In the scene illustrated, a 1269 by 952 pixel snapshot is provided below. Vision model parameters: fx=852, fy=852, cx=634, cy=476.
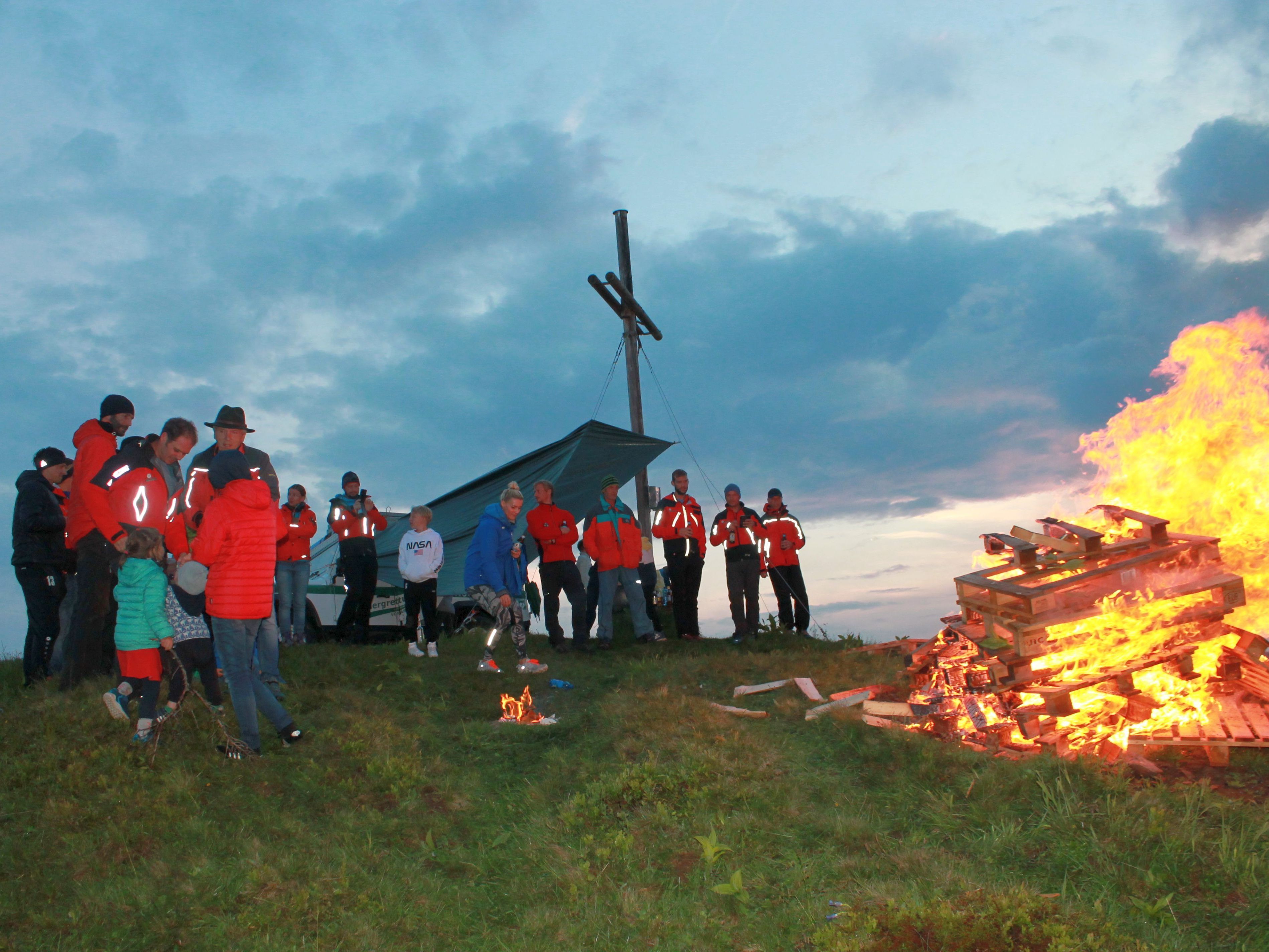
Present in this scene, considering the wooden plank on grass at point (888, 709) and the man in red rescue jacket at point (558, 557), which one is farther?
the man in red rescue jacket at point (558, 557)

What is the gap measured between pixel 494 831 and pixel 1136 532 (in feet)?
18.9

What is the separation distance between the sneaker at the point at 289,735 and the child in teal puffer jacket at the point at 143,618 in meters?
1.04

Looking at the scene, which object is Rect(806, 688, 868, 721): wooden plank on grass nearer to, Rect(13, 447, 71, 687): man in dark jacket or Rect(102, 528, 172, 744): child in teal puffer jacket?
Rect(102, 528, 172, 744): child in teal puffer jacket

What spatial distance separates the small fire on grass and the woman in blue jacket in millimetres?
1193

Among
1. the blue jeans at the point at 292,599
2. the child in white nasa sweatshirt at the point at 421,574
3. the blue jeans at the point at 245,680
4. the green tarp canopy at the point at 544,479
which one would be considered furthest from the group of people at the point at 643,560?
the blue jeans at the point at 245,680

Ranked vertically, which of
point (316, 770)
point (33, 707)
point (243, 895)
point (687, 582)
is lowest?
point (243, 895)

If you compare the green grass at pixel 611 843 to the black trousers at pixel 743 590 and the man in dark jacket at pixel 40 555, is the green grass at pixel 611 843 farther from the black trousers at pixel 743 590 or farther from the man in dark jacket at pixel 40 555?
the black trousers at pixel 743 590

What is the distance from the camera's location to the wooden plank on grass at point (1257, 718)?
6.03 metres

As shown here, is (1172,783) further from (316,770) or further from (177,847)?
(177,847)

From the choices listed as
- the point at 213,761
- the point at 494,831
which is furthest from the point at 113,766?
the point at 494,831

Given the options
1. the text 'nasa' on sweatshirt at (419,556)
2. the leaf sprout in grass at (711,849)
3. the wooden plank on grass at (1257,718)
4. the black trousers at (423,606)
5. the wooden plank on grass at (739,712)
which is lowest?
the leaf sprout in grass at (711,849)

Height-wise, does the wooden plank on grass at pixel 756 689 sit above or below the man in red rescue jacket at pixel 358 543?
below

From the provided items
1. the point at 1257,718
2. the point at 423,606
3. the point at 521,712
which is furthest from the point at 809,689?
the point at 423,606

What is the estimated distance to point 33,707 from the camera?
757cm
